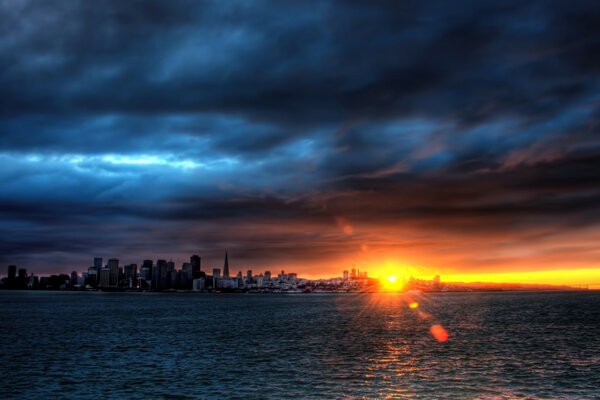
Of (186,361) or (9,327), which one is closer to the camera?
(186,361)

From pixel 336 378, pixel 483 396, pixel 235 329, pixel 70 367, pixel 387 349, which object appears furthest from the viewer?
pixel 235 329

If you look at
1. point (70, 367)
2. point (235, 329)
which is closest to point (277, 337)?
point (235, 329)

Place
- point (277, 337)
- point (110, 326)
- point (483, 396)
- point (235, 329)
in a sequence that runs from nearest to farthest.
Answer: point (483, 396) < point (277, 337) < point (235, 329) < point (110, 326)

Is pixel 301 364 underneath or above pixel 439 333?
above

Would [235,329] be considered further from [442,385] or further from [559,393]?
[559,393]

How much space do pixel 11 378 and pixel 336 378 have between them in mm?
34522

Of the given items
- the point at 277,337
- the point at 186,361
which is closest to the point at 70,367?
the point at 186,361

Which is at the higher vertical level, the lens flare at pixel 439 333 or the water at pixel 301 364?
the water at pixel 301 364

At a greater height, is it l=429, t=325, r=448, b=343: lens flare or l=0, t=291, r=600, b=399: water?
l=0, t=291, r=600, b=399: water

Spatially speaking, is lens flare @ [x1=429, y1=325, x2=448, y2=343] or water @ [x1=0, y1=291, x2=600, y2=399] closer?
water @ [x1=0, y1=291, x2=600, y2=399]

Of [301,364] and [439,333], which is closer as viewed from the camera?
[301,364]

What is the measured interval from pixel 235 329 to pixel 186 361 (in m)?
48.0

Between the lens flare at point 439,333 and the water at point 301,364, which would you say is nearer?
the water at point 301,364

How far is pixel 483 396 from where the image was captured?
4412cm
